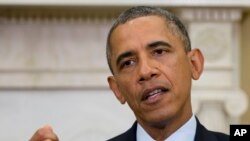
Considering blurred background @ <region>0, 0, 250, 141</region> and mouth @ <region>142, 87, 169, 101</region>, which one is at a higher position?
blurred background @ <region>0, 0, 250, 141</region>

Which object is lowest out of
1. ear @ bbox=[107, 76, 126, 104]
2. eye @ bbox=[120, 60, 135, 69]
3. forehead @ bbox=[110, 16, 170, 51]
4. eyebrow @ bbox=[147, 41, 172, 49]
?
ear @ bbox=[107, 76, 126, 104]

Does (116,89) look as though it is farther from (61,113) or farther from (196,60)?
(61,113)

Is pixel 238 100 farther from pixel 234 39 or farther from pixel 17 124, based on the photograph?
pixel 17 124

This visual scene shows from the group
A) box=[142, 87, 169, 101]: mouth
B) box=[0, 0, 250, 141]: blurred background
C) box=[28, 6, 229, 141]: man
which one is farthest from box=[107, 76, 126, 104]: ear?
box=[0, 0, 250, 141]: blurred background

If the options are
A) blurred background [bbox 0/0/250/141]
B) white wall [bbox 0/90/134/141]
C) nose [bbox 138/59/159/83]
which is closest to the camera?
nose [bbox 138/59/159/83]

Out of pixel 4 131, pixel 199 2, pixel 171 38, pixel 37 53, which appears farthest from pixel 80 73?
pixel 171 38

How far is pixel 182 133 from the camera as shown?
1018 millimetres

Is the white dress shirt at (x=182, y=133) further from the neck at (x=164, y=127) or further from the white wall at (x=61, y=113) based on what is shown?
the white wall at (x=61, y=113)

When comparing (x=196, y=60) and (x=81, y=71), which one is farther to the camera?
(x=81, y=71)

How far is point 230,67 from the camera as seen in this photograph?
239 centimetres

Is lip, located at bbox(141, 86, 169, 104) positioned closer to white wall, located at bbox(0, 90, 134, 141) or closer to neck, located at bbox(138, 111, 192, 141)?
neck, located at bbox(138, 111, 192, 141)

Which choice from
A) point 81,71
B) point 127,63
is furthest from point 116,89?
point 81,71

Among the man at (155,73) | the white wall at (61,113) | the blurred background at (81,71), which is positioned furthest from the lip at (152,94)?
the white wall at (61,113)

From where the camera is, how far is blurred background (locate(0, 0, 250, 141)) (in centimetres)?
238
